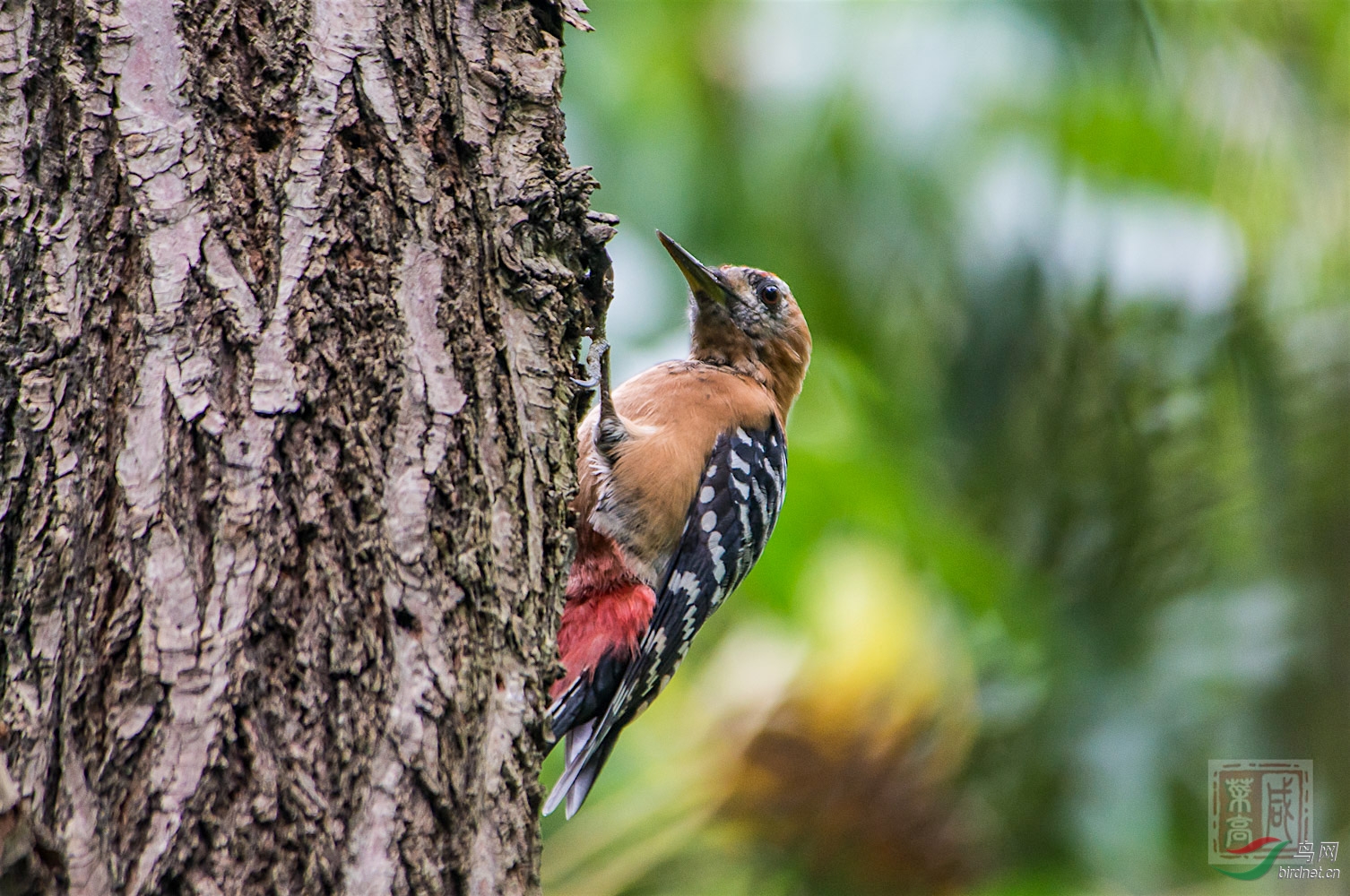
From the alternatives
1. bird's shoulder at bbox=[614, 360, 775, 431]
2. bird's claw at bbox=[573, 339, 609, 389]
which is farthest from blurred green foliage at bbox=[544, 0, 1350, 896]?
bird's claw at bbox=[573, 339, 609, 389]

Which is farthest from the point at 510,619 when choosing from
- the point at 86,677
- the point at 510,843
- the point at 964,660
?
the point at 964,660

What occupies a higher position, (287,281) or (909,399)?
(287,281)

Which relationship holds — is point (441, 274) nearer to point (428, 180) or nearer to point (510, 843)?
point (428, 180)

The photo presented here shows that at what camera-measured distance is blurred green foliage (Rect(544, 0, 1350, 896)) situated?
506 centimetres

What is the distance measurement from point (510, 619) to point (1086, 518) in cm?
438

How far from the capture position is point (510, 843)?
1704 millimetres

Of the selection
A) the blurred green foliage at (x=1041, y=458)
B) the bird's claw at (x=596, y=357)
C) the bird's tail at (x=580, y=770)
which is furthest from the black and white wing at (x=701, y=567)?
the blurred green foliage at (x=1041, y=458)

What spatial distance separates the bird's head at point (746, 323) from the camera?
4434 millimetres

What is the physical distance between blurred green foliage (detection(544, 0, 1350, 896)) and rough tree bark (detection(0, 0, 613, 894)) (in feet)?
10.2

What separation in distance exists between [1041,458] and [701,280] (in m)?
2.32

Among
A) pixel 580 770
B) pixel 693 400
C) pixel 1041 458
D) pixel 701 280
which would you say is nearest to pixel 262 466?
pixel 580 770

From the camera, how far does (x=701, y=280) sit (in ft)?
14.2

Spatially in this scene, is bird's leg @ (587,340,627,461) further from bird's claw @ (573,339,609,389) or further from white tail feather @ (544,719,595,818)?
white tail feather @ (544,719,595,818)

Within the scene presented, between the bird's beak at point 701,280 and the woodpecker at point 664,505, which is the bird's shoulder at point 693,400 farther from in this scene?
the bird's beak at point 701,280
